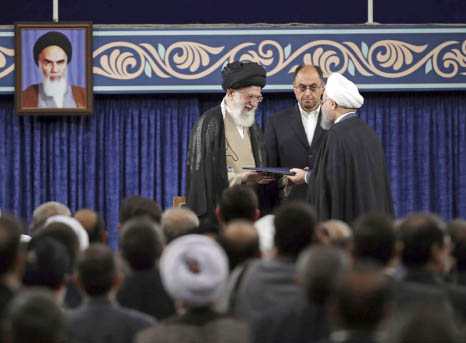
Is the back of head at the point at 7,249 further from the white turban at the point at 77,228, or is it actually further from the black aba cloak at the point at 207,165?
the black aba cloak at the point at 207,165

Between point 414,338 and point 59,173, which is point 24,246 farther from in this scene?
point 59,173

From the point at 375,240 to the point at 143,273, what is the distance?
89 cm

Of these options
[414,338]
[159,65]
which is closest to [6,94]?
[159,65]

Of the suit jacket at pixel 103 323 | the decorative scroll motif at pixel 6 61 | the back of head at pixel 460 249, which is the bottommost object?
the suit jacket at pixel 103 323

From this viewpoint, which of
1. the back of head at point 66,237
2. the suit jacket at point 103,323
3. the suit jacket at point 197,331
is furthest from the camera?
the back of head at point 66,237

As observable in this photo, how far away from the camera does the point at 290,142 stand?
6.72m

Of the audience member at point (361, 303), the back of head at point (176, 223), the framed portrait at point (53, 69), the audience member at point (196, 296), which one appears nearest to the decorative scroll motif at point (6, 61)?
the framed portrait at point (53, 69)

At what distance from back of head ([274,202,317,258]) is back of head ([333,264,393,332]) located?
101 cm

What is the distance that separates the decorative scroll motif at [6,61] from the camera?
316 inches

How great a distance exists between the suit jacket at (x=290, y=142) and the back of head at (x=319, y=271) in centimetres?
389

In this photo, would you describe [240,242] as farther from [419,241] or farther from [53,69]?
[53,69]

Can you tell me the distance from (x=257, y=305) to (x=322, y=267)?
21.8 inches

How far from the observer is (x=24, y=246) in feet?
12.6

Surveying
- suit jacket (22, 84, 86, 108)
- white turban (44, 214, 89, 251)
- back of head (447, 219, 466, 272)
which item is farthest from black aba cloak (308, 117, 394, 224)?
suit jacket (22, 84, 86, 108)
